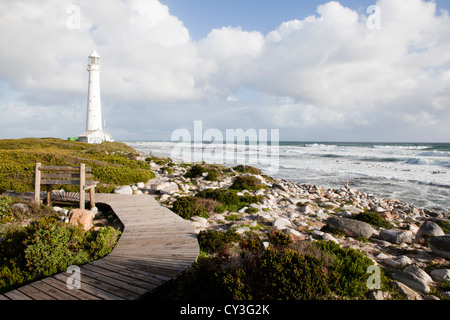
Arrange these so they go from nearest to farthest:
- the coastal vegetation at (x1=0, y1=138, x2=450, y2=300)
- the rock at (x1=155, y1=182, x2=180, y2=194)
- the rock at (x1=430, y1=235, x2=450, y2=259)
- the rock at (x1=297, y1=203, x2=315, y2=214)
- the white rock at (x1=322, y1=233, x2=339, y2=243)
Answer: the coastal vegetation at (x1=0, y1=138, x2=450, y2=300) → the rock at (x1=430, y1=235, x2=450, y2=259) → the white rock at (x1=322, y1=233, x2=339, y2=243) → the rock at (x1=297, y1=203, x2=315, y2=214) → the rock at (x1=155, y1=182, x2=180, y2=194)

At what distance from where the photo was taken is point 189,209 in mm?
8930

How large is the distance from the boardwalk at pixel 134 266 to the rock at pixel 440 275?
5.08 m

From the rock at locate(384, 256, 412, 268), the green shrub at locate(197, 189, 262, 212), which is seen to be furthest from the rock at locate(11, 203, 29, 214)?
the rock at locate(384, 256, 412, 268)

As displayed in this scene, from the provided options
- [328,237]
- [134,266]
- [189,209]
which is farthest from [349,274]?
[189,209]

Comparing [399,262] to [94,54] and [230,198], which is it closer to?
[230,198]

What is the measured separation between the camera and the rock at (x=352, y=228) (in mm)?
7715

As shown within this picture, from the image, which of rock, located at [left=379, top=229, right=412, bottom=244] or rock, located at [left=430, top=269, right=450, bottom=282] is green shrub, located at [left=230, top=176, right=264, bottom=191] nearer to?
rock, located at [left=379, top=229, right=412, bottom=244]

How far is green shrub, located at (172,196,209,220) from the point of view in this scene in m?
8.79

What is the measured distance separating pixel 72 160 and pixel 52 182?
417 inches

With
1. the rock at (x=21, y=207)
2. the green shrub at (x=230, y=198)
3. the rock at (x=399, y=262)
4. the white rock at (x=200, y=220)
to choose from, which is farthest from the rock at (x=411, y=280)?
the rock at (x=21, y=207)

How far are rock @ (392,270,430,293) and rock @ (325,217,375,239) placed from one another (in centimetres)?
240

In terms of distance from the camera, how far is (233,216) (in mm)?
9172

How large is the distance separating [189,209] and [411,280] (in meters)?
6.34
